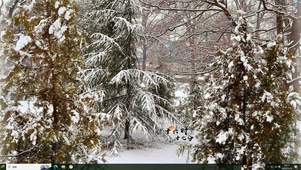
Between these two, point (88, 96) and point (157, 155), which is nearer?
point (88, 96)

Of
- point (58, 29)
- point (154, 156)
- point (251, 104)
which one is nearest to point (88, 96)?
point (58, 29)

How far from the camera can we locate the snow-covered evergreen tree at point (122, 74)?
1988mm

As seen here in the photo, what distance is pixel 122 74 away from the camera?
6.68ft

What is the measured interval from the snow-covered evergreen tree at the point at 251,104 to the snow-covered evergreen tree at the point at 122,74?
2.28 ft

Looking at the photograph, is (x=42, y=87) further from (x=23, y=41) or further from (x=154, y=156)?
(x=154, y=156)

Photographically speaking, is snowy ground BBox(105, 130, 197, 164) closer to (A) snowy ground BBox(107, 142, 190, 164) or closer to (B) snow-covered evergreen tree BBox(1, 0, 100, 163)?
(A) snowy ground BBox(107, 142, 190, 164)

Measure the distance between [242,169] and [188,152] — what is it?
12.2 inches

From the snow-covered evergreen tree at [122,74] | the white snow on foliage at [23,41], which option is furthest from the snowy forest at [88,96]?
the snow-covered evergreen tree at [122,74]

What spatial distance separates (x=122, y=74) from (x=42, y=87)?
86cm

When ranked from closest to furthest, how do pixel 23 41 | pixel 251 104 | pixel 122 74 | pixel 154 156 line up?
pixel 23 41 < pixel 251 104 < pixel 154 156 < pixel 122 74

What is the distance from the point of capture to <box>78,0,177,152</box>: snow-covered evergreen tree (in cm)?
199

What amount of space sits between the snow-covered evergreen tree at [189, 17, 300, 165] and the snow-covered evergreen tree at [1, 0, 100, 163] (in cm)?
56

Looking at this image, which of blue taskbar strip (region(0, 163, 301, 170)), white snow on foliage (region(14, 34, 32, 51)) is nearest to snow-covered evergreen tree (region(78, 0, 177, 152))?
blue taskbar strip (region(0, 163, 301, 170))

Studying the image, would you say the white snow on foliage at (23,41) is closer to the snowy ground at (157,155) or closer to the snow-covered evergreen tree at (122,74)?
the snowy ground at (157,155)
